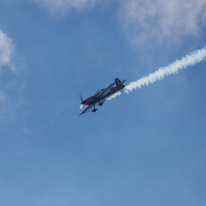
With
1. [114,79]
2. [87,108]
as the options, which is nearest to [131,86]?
[114,79]

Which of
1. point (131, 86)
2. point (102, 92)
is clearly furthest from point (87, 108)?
point (131, 86)

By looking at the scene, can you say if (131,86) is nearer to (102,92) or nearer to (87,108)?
(102,92)

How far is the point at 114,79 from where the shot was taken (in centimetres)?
7212

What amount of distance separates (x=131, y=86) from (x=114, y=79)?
5.73 metres

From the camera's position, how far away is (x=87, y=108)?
72.3 meters

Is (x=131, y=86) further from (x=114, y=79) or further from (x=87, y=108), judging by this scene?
(x=87, y=108)

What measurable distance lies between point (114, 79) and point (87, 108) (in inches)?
375

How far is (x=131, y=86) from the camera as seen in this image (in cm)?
6819

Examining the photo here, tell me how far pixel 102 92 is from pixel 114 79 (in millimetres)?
5866

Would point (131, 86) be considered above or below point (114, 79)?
below

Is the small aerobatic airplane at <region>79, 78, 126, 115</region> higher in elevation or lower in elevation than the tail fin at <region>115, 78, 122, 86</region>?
lower

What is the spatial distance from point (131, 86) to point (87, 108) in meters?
12.1

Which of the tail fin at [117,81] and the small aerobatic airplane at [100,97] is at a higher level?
the tail fin at [117,81]
